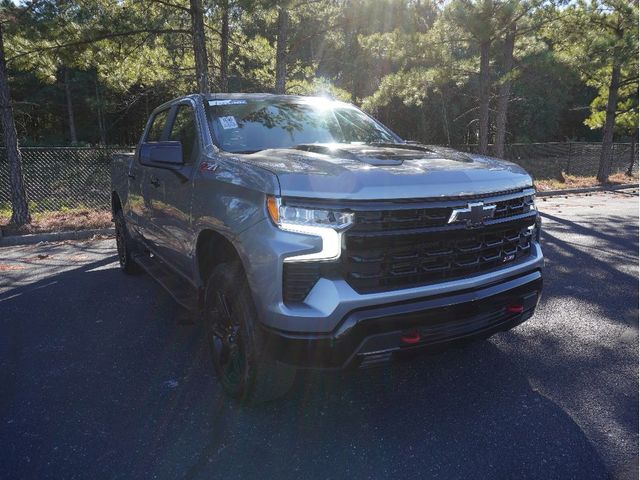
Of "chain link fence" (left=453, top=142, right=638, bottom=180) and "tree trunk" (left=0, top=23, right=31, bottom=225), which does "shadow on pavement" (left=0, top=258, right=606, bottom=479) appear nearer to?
"tree trunk" (left=0, top=23, right=31, bottom=225)

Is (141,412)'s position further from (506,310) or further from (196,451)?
(506,310)

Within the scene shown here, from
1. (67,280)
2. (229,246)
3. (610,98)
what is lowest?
(67,280)

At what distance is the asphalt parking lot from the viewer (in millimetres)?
2400

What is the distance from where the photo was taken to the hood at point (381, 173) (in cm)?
236

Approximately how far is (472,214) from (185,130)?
8.08 ft

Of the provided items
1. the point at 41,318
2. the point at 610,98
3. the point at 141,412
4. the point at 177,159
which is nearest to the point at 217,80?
the point at 41,318

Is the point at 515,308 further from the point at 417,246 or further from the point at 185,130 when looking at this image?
the point at 185,130

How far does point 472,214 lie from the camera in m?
2.58

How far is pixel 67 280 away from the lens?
A: 584 cm

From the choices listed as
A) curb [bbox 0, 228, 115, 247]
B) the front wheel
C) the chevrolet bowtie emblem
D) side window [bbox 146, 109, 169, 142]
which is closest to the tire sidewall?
the front wheel

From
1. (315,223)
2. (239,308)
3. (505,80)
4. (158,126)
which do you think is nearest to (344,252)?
(315,223)

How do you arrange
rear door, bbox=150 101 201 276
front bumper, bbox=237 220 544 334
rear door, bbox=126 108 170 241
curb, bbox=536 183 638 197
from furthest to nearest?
curb, bbox=536 183 638 197 → rear door, bbox=126 108 170 241 → rear door, bbox=150 101 201 276 → front bumper, bbox=237 220 544 334

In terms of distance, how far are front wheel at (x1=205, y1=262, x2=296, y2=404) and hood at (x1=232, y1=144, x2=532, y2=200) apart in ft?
2.18

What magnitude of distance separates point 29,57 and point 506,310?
9980mm
